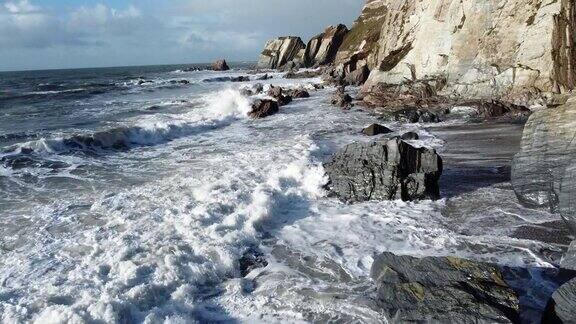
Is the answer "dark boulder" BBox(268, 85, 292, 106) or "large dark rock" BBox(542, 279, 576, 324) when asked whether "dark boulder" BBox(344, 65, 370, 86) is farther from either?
"large dark rock" BBox(542, 279, 576, 324)

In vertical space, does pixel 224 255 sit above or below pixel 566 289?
below

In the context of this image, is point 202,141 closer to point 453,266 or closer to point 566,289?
point 453,266

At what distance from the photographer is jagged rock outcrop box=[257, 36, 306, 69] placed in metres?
93.2

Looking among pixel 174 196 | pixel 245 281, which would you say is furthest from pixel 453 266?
pixel 174 196

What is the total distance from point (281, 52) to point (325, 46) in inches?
611

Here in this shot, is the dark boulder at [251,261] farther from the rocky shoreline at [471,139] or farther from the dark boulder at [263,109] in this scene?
the dark boulder at [263,109]

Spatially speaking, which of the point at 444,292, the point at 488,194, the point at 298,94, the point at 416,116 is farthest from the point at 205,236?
the point at 298,94

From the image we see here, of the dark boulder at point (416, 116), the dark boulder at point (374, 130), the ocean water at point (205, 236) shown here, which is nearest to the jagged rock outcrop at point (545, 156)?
the ocean water at point (205, 236)

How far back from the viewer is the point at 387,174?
11.5 m

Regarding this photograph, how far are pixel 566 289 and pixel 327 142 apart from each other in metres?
13.9

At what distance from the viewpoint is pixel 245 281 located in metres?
7.54

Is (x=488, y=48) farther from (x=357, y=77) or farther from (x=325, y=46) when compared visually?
(x=325, y=46)

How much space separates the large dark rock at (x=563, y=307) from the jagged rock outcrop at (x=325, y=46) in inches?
3058

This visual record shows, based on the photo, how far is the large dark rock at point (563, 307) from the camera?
5328 millimetres
